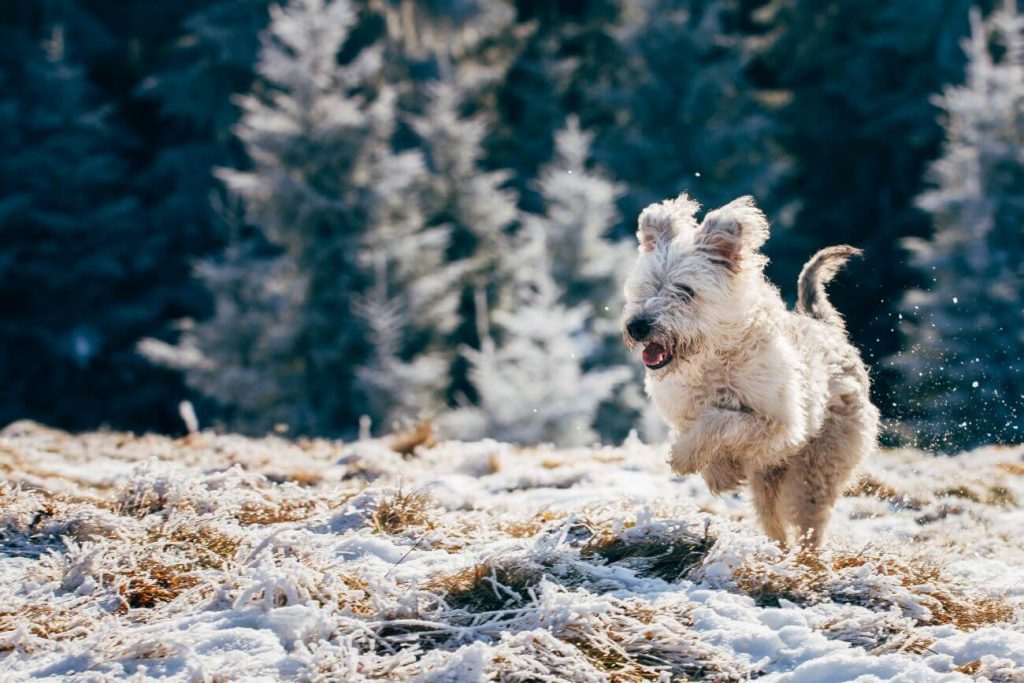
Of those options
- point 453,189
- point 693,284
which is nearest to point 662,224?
point 693,284

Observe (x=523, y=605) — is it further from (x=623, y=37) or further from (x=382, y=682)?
(x=623, y=37)

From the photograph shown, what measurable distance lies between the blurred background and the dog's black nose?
1379 centimetres

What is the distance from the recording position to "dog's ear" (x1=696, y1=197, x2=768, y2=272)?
626 cm

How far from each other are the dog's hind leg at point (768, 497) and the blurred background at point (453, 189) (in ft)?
44.6

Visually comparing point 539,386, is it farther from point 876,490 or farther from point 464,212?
point 876,490

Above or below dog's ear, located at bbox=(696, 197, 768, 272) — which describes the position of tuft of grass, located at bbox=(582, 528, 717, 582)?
below

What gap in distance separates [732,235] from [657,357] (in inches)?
35.1

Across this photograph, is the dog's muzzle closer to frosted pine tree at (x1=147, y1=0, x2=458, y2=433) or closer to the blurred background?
the blurred background

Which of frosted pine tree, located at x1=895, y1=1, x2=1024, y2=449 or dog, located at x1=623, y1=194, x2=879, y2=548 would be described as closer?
dog, located at x1=623, y1=194, x2=879, y2=548

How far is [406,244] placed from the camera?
24.7 m

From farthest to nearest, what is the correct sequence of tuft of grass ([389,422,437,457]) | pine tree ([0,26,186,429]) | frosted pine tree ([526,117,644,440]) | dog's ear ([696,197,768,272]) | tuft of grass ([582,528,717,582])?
1. pine tree ([0,26,186,429])
2. frosted pine tree ([526,117,644,440])
3. tuft of grass ([389,422,437,457])
4. dog's ear ([696,197,768,272])
5. tuft of grass ([582,528,717,582])

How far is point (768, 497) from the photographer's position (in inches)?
240

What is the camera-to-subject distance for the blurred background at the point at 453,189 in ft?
79.2

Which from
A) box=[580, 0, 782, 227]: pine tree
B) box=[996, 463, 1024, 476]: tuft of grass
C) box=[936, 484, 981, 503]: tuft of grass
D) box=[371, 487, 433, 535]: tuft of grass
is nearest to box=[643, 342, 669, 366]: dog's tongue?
box=[371, 487, 433, 535]: tuft of grass
